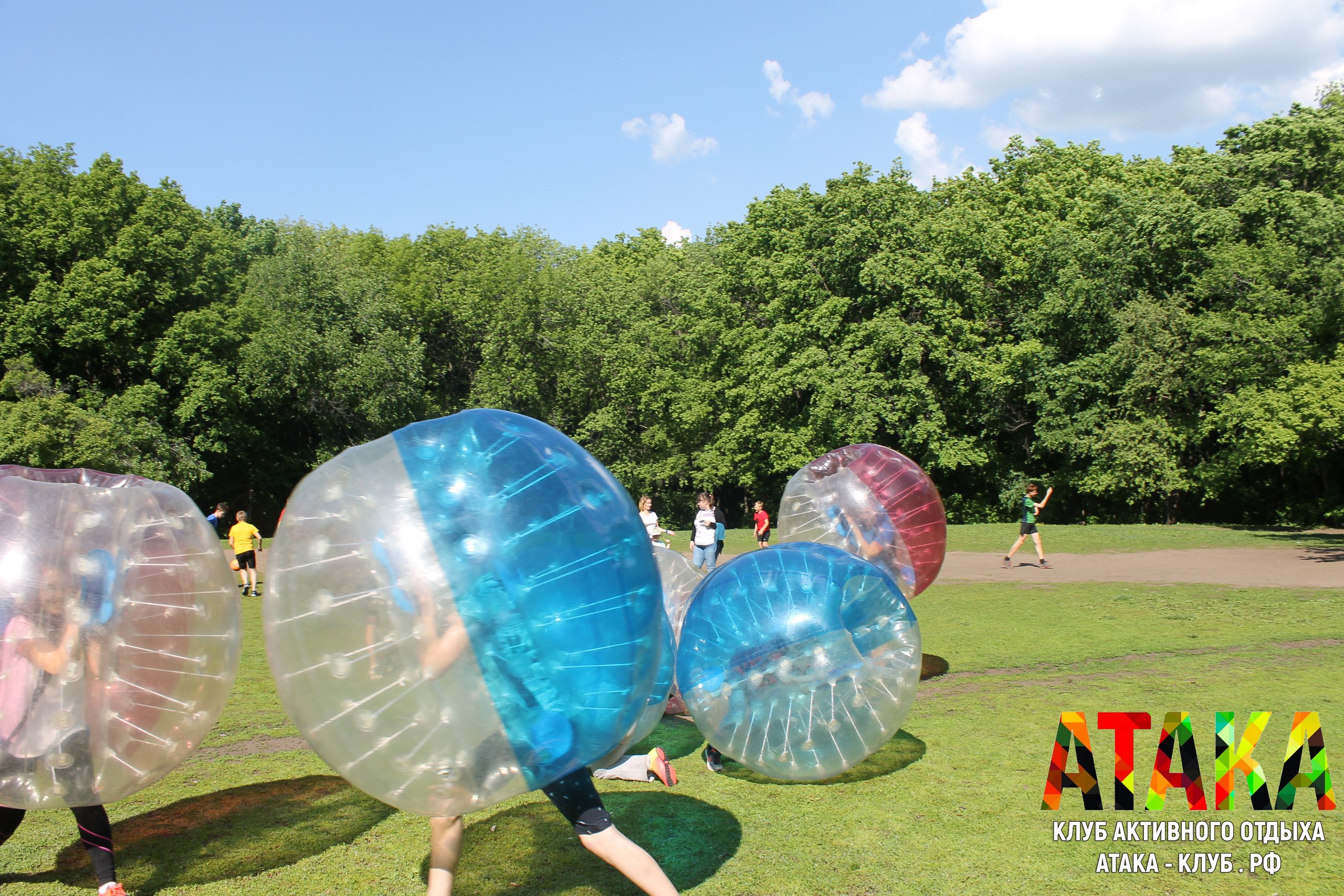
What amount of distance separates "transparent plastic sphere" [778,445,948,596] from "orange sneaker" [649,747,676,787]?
3.25 m

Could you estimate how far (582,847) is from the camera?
5828mm

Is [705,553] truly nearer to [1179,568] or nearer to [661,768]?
[661,768]

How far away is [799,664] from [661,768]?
157 cm

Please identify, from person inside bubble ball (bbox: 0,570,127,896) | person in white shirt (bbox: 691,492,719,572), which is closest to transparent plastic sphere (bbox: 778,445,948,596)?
person in white shirt (bbox: 691,492,719,572)

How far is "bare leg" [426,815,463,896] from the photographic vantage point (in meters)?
4.43

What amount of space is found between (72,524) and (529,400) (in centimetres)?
3772

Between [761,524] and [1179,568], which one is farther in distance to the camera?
[761,524]

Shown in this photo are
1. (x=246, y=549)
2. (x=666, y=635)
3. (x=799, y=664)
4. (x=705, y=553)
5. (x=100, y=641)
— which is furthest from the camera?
(x=246, y=549)

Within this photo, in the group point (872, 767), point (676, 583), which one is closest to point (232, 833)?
point (676, 583)

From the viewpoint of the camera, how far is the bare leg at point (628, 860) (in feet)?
14.3

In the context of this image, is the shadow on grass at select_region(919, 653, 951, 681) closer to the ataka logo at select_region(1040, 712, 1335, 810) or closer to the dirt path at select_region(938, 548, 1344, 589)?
the ataka logo at select_region(1040, 712, 1335, 810)

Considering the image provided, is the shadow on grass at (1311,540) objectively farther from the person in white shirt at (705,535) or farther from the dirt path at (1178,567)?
the person in white shirt at (705,535)

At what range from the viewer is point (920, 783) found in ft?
21.9

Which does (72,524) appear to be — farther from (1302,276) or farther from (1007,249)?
(1007,249)
